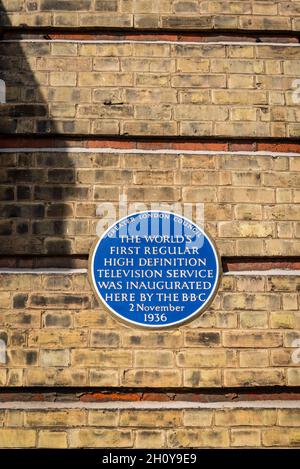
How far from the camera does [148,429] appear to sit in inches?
131

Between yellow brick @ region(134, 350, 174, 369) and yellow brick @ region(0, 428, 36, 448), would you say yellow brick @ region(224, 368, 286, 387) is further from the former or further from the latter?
yellow brick @ region(0, 428, 36, 448)

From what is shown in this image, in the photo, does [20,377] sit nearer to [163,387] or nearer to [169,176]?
[163,387]

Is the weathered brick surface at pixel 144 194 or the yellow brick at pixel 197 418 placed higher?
the weathered brick surface at pixel 144 194

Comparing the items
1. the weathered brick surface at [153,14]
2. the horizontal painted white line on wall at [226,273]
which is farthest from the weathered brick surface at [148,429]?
the weathered brick surface at [153,14]

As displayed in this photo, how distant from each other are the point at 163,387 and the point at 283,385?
0.69m

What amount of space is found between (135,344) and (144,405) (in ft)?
1.12

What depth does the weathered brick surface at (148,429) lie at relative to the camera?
3.32 meters

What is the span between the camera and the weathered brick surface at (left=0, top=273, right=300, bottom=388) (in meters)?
3.40

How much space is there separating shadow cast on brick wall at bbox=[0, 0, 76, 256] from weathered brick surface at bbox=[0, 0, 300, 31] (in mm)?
259

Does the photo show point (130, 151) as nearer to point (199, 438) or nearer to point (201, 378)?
point (201, 378)

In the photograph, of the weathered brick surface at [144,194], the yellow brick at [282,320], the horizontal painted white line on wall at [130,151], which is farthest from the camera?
the horizontal painted white line on wall at [130,151]

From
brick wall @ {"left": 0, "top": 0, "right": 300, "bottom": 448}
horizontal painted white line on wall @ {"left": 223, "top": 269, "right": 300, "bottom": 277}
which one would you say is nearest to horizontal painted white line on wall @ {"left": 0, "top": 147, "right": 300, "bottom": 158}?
brick wall @ {"left": 0, "top": 0, "right": 300, "bottom": 448}

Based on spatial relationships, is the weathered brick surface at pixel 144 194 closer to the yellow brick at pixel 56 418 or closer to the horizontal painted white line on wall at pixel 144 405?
the horizontal painted white line on wall at pixel 144 405
